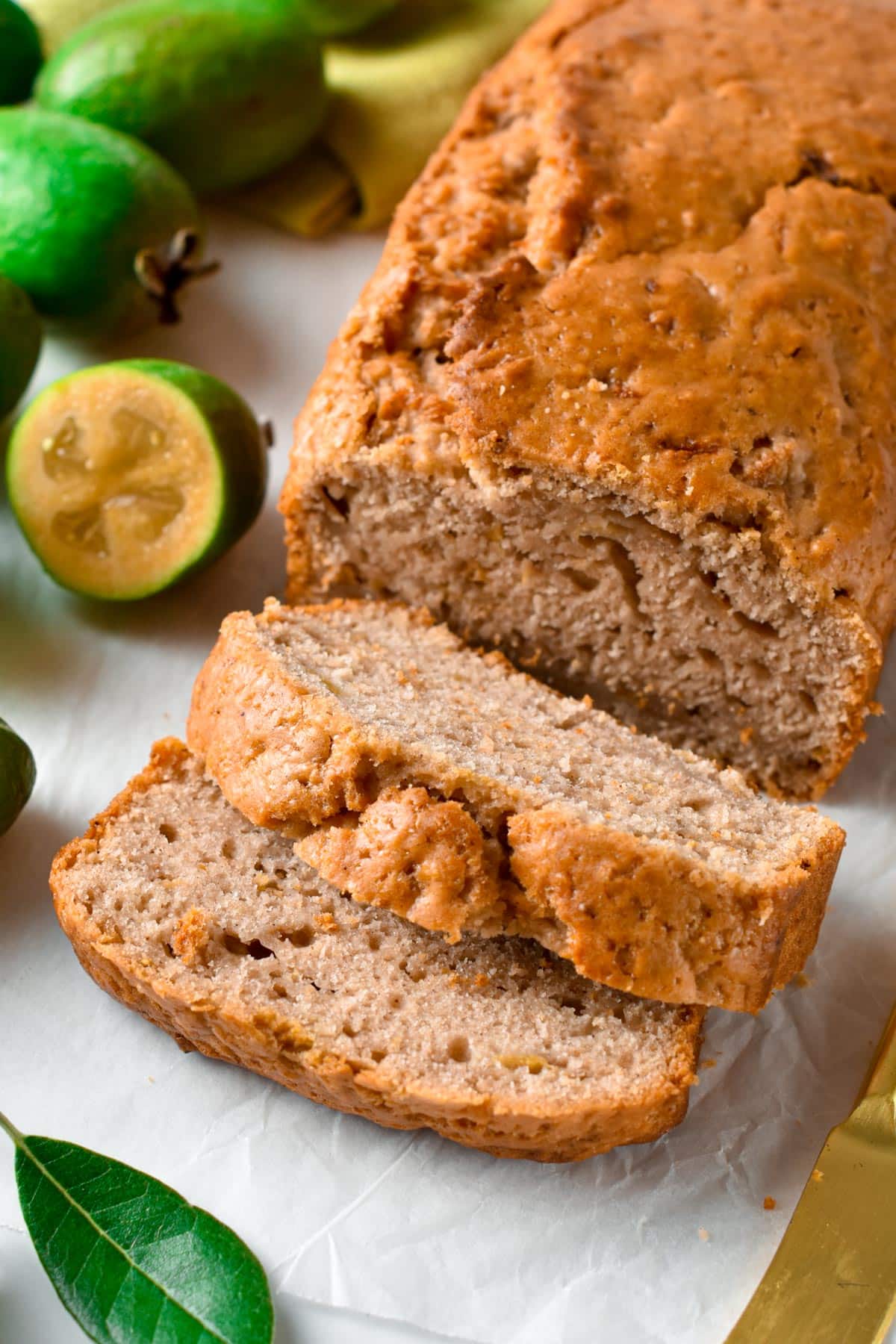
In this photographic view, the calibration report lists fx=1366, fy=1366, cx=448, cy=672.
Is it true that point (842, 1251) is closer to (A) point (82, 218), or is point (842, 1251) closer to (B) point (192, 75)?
(A) point (82, 218)

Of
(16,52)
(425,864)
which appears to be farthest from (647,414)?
(16,52)

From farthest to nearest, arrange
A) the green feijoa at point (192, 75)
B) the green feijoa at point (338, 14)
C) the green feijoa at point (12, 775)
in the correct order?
1. the green feijoa at point (338, 14)
2. the green feijoa at point (192, 75)
3. the green feijoa at point (12, 775)

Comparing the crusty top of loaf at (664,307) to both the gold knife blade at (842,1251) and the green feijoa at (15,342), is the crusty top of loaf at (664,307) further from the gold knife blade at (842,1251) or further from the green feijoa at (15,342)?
the gold knife blade at (842,1251)

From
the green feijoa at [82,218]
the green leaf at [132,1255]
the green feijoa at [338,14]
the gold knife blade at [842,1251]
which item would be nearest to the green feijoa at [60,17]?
the green feijoa at [338,14]

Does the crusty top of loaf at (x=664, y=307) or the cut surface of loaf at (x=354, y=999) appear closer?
the cut surface of loaf at (x=354, y=999)

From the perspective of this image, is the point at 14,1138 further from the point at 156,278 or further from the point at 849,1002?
the point at 156,278

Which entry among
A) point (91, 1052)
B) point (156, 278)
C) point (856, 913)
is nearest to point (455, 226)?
point (156, 278)
